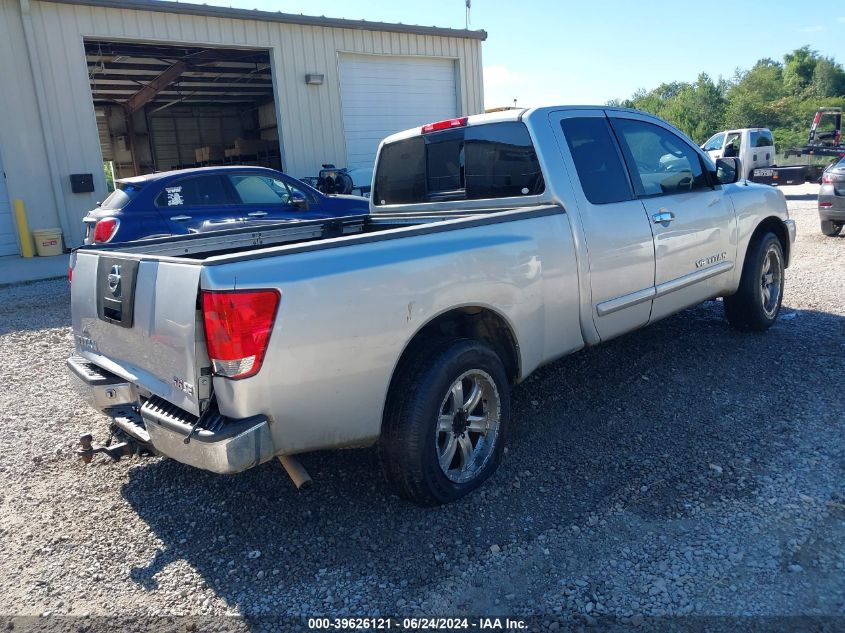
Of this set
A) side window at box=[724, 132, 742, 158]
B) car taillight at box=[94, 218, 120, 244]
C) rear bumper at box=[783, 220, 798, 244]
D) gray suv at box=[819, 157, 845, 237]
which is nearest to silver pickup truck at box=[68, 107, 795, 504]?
rear bumper at box=[783, 220, 798, 244]

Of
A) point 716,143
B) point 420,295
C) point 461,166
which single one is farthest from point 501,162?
point 716,143

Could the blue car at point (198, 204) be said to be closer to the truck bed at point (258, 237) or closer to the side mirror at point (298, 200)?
the side mirror at point (298, 200)

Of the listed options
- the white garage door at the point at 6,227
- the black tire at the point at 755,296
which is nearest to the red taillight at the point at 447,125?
the black tire at the point at 755,296

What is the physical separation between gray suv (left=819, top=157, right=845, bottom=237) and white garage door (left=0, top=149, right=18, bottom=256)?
48.7 feet

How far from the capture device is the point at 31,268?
12.0 metres

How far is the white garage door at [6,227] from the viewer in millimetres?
13164

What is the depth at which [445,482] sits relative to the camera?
3.24 m

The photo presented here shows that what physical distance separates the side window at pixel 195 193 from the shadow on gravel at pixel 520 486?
5358 millimetres

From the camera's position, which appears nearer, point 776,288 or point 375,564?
point 375,564

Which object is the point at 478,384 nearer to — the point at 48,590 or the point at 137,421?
the point at 137,421

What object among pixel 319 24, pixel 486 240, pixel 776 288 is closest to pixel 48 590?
pixel 486 240

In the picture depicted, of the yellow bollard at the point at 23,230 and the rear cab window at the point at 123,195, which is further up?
the rear cab window at the point at 123,195

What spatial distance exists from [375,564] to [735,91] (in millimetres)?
73925

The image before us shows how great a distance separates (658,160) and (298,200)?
557 centimetres
